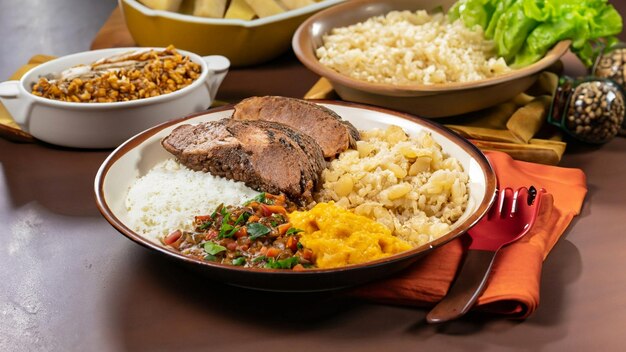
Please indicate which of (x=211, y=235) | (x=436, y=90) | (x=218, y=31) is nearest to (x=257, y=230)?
(x=211, y=235)

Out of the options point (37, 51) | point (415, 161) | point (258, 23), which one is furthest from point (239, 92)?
point (37, 51)

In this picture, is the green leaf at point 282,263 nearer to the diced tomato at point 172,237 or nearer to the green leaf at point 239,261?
the green leaf at point 239,261

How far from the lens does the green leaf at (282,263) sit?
2.26 m

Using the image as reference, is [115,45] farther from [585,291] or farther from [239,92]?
[585,291]

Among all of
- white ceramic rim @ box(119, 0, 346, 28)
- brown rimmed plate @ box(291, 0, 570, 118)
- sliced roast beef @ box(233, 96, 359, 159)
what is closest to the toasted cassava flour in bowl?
brown rimmed plate @ box(291, 0, 570, 118)

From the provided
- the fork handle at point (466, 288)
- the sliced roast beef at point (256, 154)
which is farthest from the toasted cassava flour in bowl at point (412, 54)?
the fork handle at point (466, 288)

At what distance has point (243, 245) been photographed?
237cm

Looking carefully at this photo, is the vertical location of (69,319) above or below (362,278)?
below

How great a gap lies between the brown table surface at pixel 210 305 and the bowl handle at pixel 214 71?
870 mm

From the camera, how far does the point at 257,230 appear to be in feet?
7.91

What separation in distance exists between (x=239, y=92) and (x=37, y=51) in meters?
1.88

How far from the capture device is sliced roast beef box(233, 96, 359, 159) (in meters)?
2.97

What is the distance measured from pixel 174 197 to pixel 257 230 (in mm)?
446

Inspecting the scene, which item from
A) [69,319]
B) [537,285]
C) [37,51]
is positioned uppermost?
[537,285]
